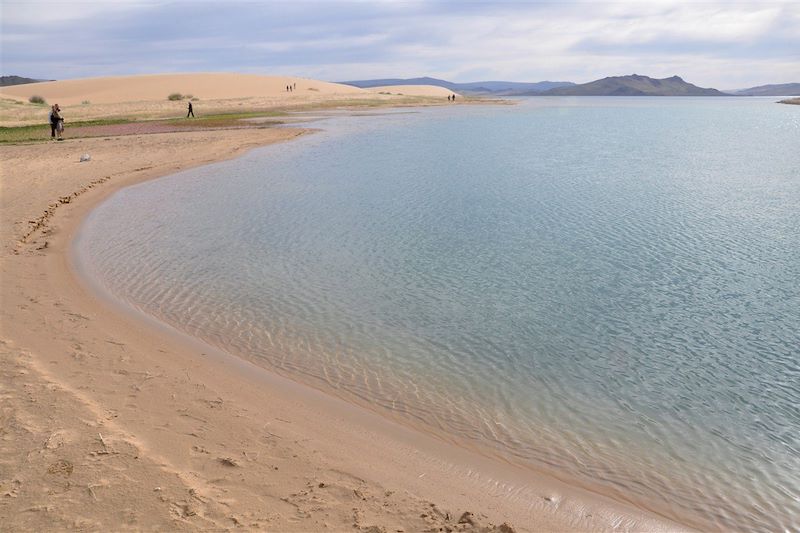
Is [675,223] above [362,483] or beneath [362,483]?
above

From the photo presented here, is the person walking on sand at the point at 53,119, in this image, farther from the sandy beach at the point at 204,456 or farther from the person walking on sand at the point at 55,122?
the sandy beach at the point at 204,456

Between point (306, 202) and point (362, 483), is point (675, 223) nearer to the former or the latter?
point (306, 202)

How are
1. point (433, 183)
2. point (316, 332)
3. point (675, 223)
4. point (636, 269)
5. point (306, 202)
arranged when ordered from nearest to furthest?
point (316, 332) < point (636, 269) < point (675, 223) < point (306, 202) < point (433, 183)

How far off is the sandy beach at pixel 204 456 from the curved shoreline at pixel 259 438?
2cm

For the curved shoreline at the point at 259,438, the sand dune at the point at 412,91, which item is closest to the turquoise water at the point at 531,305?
the curved shoreline at the point at 259,438

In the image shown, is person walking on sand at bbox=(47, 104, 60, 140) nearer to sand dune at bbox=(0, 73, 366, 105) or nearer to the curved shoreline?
the curved shoreline

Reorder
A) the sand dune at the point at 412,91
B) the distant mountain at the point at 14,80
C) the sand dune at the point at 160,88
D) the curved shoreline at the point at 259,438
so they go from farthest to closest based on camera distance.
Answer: the distant mountain at the point at 14,80
the sand dune at the point at 412,91
the sand dune at the point at 160,88
the curved shoreline at the point at 259,438

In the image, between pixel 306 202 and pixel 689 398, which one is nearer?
pixel 689 398

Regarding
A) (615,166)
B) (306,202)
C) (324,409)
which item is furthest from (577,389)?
(615,166)

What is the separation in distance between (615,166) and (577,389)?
57.9 ft

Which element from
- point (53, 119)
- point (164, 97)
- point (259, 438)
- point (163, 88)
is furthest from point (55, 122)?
point (163, 88)

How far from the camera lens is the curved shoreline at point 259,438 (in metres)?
4.36

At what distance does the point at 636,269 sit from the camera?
9.99 meters

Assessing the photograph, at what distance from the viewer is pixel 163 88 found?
82250 millimetres
